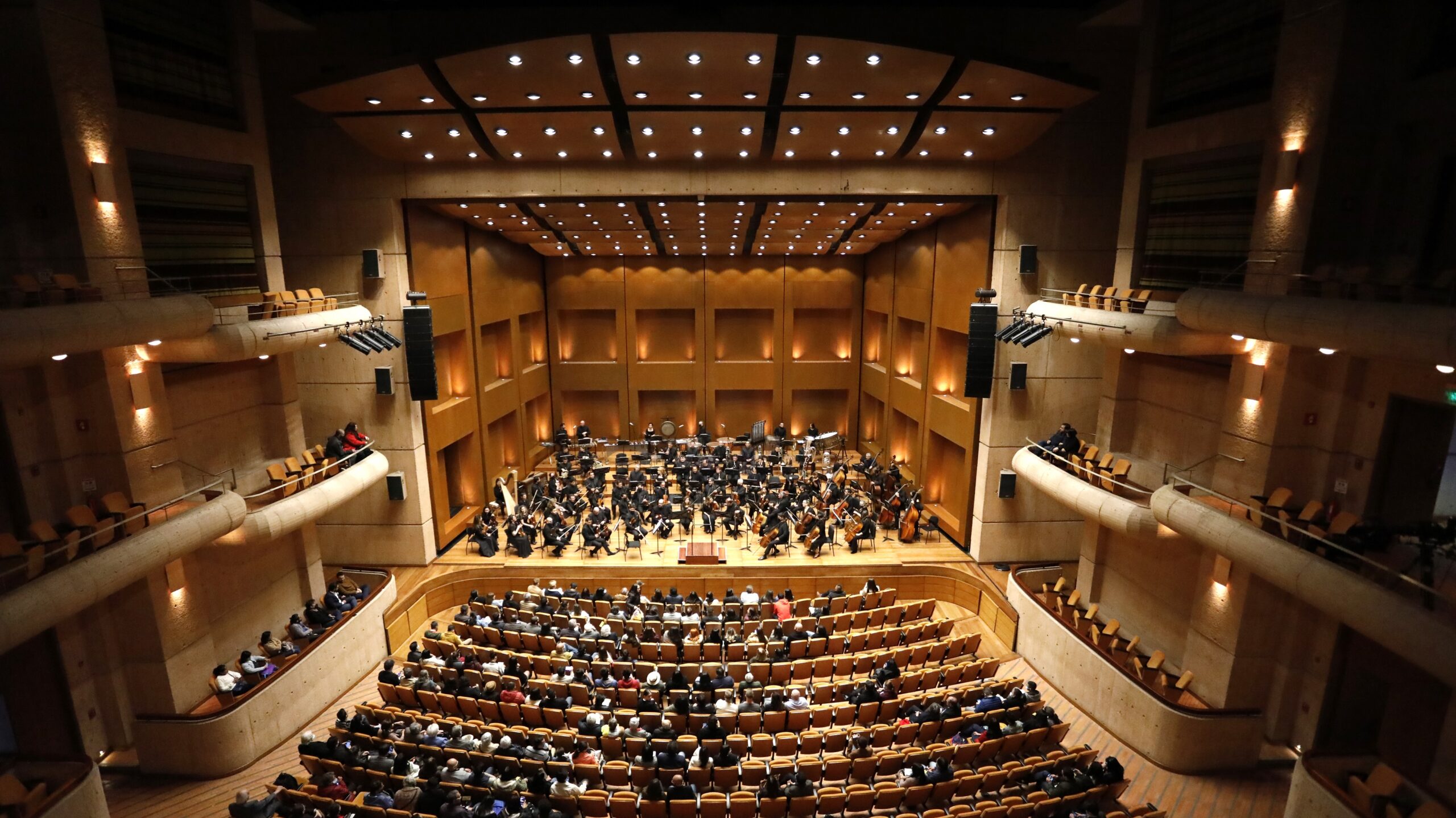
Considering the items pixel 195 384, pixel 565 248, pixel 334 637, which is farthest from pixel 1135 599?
pixel 565 248

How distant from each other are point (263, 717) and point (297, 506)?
108 inches

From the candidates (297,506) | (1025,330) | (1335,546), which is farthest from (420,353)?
Answer: (1335,546)

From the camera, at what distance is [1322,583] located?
690 centimetres

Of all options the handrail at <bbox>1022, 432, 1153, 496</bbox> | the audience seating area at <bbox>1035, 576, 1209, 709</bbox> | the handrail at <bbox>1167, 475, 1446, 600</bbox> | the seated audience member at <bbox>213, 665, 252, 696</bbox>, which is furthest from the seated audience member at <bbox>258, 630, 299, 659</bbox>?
the handrail at <bbox>1167, 475, 1446, 600</bbox>

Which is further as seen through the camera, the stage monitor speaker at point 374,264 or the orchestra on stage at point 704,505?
the orchestra on stage at point 704,505

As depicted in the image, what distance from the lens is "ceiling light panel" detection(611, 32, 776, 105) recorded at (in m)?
8.37

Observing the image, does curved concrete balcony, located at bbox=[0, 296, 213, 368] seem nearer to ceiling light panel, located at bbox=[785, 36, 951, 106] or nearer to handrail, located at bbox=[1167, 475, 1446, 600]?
ceiling light panel, located at bbox=[785, 36, 951, 106]

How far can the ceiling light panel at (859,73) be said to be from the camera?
28.1 feet

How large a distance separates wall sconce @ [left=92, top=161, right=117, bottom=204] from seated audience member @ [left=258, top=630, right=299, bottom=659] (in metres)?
5.80

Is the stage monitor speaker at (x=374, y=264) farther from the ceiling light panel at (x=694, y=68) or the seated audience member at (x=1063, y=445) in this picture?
the seated audience member at (x=1063, y=445)

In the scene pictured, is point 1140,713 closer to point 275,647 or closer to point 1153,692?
point 1153,692

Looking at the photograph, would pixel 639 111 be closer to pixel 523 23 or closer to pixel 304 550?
pixel 523 23

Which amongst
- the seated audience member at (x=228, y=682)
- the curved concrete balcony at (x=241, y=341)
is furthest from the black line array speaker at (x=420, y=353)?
the seated audience member at (x=228, y=682)

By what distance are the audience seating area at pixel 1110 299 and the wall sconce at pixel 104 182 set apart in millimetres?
12388
